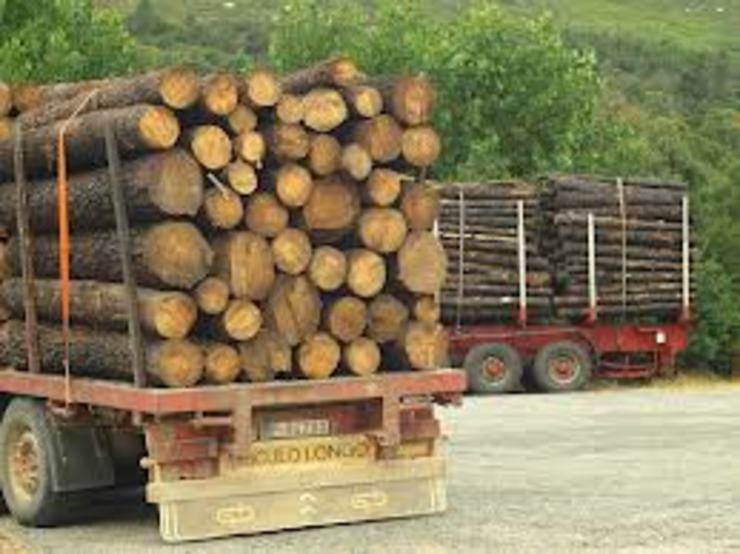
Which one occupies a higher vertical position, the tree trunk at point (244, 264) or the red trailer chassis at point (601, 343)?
the tree trunk at point (244, 264)

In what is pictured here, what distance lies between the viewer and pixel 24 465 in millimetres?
12523

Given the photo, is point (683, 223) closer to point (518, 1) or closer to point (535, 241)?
point (535, 241)

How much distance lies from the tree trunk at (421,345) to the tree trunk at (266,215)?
132 cm

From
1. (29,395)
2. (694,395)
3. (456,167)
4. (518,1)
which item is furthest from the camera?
(518,1)

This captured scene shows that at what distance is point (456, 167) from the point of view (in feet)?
112

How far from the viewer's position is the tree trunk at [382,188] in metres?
12.1

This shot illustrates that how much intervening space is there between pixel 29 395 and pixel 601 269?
633 inches

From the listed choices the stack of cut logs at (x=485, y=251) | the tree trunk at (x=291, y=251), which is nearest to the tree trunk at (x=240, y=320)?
the tree trunk at (x=291, y=251)

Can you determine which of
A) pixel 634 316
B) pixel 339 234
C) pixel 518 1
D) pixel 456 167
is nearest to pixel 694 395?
pixel 634 316

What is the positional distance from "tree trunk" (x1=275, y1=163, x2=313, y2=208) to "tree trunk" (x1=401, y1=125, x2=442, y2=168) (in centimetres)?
84

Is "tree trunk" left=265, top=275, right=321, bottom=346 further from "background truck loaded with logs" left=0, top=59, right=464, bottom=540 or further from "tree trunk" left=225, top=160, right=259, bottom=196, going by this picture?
"tree trunk" left=225, top=160, right=259, bottom=196

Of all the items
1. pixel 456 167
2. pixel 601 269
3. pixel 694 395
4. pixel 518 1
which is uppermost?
pixel 518 1

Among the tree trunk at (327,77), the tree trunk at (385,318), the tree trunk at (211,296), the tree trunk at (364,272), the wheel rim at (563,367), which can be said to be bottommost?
the wheel rim at (563,367)

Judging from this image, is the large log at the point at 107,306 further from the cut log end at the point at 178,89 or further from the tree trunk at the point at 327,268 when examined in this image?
the cut log end at the point at 178,89
